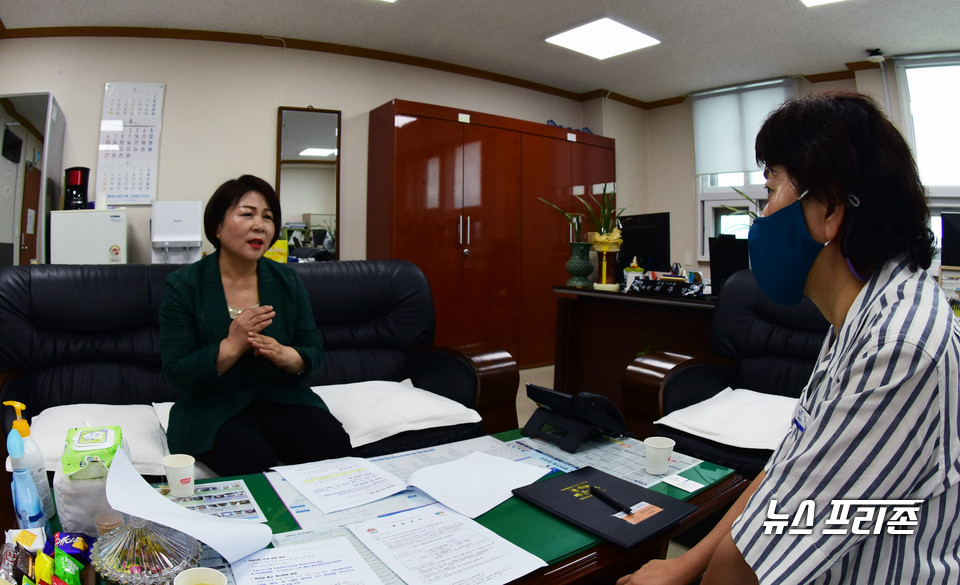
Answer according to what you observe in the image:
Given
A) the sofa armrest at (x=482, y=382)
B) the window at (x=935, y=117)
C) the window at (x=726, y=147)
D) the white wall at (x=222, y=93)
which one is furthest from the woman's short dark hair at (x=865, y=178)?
the window at (x=935, y=117)

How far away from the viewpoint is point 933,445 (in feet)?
2.19

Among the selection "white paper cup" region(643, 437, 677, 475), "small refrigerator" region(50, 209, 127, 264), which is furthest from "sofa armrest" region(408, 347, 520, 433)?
"small refrigerator" region(50, 209, 127, 264)

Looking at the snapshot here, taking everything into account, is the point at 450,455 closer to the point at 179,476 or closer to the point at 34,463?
the point at 179,476

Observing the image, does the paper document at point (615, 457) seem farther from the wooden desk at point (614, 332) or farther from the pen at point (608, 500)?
the wooden desk at point (614, 332)

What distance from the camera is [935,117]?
14.9ft

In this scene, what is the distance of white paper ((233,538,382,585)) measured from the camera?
852 mm

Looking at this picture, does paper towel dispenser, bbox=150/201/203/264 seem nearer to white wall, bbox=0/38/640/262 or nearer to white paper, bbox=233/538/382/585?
white wall, bbox=0/38/640/262

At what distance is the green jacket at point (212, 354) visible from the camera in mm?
1642

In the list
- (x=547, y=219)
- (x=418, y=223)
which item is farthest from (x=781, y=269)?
(x=547, y=219)

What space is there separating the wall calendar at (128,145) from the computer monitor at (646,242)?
3.24 meters

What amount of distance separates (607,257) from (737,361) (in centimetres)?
116

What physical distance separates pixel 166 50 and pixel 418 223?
2.16 metres

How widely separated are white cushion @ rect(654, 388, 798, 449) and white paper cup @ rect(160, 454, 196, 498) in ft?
4.98

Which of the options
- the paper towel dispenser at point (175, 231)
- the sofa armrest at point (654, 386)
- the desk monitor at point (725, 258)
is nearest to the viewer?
the sofa armrest at point (654, 386)
